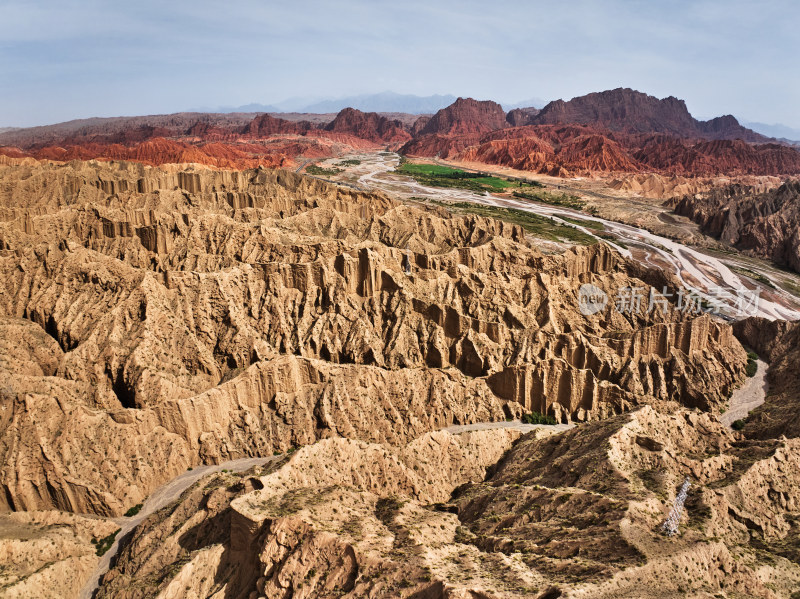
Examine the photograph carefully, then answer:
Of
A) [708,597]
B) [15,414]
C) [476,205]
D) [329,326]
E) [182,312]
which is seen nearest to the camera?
[708,597]

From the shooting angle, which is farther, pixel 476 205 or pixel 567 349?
pixel 476 205

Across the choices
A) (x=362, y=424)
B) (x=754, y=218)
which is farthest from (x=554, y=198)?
(x=362, y=424)

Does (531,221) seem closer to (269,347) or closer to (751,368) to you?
(751,368)

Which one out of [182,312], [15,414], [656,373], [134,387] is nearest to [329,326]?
[182,312]

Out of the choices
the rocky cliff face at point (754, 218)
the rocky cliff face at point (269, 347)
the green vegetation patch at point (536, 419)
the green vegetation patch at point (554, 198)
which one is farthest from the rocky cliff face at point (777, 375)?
the green vegetation patch at point (554, 198)

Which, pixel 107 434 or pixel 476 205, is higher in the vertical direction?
pixel 476 205

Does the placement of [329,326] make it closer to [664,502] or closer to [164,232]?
[164,232]
